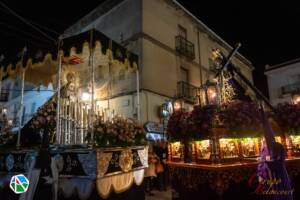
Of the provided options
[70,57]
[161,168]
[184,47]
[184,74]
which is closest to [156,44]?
[184,47]

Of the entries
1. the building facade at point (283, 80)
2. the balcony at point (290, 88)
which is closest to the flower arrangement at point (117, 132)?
the building facade at point (283, 80)

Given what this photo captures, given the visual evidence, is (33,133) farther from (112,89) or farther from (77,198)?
(112,89)

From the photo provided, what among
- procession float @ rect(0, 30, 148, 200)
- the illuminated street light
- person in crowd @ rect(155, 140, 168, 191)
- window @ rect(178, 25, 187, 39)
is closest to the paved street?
person in crowd @ rect(155, 140, 168, 191)

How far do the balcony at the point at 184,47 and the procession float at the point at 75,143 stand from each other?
23.1 feet

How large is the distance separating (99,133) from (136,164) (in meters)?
1.58

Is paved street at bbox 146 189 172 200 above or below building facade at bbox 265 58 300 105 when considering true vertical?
below

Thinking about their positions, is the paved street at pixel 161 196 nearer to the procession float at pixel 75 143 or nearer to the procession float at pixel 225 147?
the procession float at pixel 75 143

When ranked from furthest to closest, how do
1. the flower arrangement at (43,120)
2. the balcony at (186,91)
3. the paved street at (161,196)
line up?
the balcony at (186,91)
the paved street at (161,196)
the flower arrangement at (43,120)

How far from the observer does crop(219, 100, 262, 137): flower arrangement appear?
→ 15.0 feet

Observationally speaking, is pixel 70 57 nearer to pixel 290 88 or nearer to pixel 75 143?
pixel 75 143

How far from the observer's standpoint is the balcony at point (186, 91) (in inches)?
551

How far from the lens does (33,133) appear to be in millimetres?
6965

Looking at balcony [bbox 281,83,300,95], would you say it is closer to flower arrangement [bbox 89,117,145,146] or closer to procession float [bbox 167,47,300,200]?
procession float [bbox 167,47,300,200]

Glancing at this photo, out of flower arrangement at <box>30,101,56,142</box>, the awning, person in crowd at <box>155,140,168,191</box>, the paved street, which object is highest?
the awning
